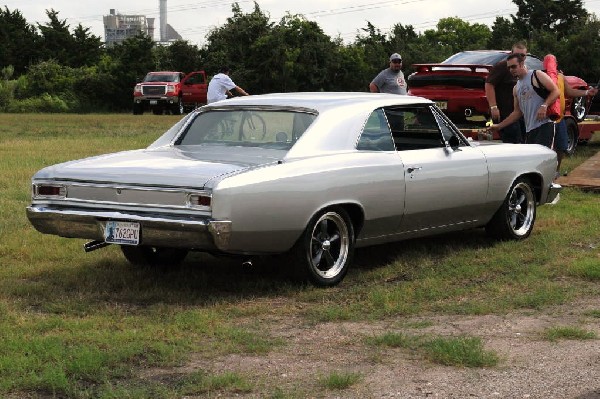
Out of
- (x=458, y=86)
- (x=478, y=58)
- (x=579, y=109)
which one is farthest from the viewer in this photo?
(x=579, y=109)

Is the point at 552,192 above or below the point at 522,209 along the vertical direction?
above

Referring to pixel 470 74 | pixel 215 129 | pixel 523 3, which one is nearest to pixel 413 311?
pixel 215 129

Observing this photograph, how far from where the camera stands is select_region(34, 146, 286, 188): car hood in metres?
7.33

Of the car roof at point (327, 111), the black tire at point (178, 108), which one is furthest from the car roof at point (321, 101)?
the black tire at point (178, 108)

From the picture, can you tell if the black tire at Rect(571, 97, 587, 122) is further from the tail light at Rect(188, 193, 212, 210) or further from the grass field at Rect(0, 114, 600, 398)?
the tail light at Rect(188, 193, 212, 210)

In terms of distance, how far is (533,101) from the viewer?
39.7ft

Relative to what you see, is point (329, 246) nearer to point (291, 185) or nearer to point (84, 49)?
point (291, 185)

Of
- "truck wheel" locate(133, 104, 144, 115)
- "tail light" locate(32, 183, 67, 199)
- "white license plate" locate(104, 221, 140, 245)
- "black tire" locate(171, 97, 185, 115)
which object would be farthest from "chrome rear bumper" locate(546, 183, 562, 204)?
"truck wheel" locate(133, 104, 144, 115)

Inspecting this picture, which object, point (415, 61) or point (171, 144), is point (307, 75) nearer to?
point (415, 61)

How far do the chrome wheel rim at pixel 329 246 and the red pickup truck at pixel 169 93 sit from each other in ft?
111

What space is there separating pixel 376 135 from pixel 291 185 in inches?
51.4

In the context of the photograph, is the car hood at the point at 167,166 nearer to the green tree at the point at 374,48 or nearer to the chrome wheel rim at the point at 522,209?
the chrome wheel rim at the point at 522,209

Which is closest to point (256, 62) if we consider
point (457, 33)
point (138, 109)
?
point (138, 109)

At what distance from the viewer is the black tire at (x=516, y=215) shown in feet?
31.9
